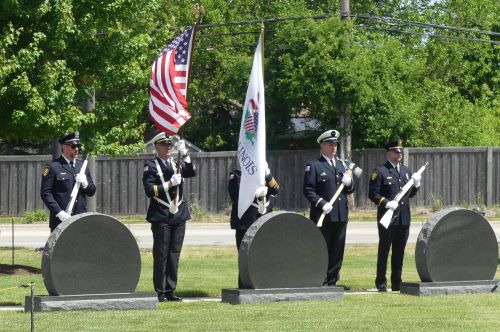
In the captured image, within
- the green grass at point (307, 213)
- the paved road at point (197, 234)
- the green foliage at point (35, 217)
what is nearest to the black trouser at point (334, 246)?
the paved road at point (197, 234)

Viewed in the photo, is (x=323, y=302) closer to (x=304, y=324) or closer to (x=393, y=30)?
(x=304, y=324)

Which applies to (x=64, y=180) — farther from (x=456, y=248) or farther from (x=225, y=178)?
(x=225, y=178)

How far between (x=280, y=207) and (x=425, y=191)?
400 centimetres

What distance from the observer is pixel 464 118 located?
36.1 meters

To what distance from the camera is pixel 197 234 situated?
2633cm

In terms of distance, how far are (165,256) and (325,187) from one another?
2.19m

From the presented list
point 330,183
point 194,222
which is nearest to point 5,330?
point 330,183

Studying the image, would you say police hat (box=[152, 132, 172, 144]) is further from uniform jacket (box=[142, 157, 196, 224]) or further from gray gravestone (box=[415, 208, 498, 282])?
gray gravestone (box=[415, 208, 498, 282])

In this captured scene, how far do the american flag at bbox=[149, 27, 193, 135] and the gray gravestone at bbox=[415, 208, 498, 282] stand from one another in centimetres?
311

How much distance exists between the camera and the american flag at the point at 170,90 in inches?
526

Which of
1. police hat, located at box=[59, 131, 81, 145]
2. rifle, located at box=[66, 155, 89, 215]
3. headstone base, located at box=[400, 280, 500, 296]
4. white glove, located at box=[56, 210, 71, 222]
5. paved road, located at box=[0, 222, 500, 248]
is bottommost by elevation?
paved road, located at box=[0, 222, 500, 248]

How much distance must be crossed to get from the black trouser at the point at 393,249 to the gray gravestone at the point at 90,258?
138 inches

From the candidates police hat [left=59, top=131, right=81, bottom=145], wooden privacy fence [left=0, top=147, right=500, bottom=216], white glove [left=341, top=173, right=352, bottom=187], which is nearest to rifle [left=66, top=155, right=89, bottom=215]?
police hat [left=59, top=131, right=81, bottom=145]

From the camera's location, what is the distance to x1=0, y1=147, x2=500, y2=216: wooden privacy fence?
1294 inches
